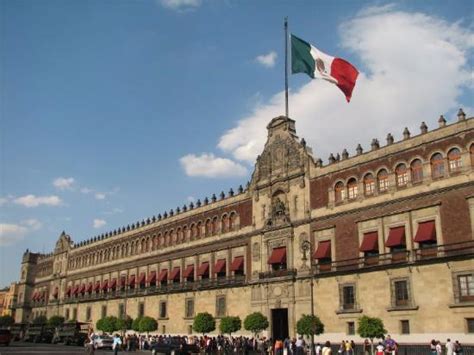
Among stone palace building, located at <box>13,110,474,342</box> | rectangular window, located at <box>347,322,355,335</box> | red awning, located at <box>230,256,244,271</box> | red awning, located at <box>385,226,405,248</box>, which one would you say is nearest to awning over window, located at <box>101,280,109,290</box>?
stone palace building, located at <box>13,110,474,342</box>

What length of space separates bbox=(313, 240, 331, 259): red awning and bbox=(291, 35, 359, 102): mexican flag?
42.3ft

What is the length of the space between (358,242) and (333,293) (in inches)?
167

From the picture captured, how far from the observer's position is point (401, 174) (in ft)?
124

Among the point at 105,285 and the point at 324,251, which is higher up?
the point at 105,285

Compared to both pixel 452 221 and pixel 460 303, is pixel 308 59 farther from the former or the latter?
pixel 460 303

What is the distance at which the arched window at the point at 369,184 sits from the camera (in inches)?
1554

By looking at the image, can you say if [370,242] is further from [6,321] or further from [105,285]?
[6,321]

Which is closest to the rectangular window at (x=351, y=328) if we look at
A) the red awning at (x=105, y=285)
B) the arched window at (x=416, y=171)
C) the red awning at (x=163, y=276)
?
the arched window at (x=416, y=171)

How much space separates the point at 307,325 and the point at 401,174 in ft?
40.9

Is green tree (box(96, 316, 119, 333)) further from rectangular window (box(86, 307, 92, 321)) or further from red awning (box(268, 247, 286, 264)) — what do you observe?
red awning (box(268, 247, 286, 264))

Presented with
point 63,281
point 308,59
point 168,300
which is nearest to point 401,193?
point 308,59

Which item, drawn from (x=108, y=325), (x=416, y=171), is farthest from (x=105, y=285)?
(x=416, y=171)

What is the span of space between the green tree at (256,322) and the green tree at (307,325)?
4880mm

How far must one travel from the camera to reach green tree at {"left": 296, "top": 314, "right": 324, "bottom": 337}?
38875 millimetres
